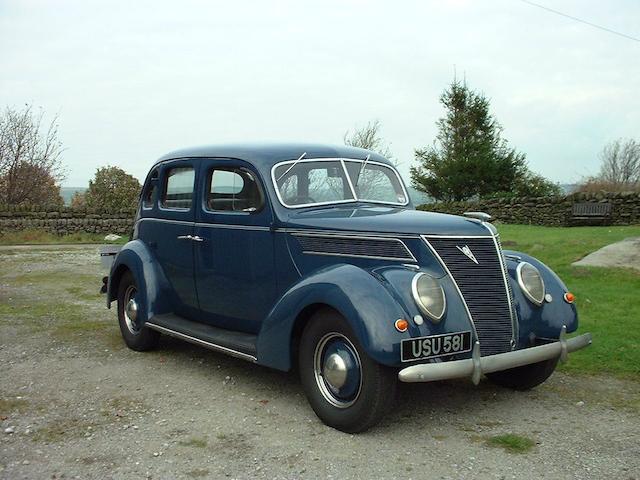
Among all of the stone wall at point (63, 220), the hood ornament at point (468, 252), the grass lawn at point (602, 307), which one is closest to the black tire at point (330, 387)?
the hood ornament at point (468, 252)

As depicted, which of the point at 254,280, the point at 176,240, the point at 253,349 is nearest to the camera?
the point at 253,349

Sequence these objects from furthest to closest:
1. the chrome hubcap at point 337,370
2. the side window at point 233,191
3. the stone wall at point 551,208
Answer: the stone wall at point 551,208 < the side window at point 233,191 < the chrome hubcap at point 337,370

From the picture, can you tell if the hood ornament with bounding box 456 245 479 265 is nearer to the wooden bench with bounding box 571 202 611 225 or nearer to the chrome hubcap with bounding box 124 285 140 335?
the chrome hubcap with bounding box 124 285 140 335

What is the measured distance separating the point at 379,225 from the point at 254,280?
Result: 1265mm

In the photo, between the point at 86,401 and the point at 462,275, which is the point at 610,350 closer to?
the point at 462,275

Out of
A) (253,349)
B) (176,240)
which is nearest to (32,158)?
(176,240)

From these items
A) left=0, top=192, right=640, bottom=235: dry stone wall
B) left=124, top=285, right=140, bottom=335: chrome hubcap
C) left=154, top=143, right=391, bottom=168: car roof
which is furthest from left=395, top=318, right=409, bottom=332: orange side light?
left=0, top=192, right=640, bottom=235: dry stone wall

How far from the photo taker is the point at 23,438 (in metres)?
4.03

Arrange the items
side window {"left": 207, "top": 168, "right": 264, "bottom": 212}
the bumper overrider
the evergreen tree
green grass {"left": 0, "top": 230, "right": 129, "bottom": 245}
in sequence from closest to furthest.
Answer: the bumper overrider
side window {"left": 207, "top": 168, "right": 264, "bottom": 212}
green grass {"left": 0, "top": 230, "right": 129, "bottom": 245}
the evergreen tree

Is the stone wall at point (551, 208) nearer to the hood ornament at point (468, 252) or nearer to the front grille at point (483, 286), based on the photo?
the front grille at point (483, 286)

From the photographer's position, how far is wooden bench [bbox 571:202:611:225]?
19.2m

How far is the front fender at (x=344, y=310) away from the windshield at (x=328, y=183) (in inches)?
35.8

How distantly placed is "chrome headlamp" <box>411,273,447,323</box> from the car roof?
5.92 feet

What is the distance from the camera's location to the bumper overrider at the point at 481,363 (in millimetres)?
3756
